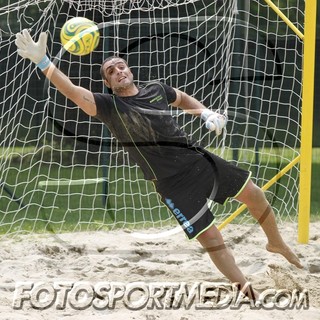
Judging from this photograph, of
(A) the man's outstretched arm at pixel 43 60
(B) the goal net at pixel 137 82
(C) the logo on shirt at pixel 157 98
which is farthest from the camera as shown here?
(B) the goal net at pixel 137 82

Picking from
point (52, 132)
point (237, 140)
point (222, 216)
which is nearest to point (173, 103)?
point (222, 216)

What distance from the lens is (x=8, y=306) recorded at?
19.5 feet

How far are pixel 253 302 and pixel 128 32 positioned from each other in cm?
538

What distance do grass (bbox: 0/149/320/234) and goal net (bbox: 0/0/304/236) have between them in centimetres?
2

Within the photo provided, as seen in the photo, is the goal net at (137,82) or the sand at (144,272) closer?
the sand at (144,272)

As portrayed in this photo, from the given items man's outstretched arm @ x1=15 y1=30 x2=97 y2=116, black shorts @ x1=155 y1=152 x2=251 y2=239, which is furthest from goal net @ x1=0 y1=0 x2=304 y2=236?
man's outstretched arm @ x1=15 y1=30 x2=97 y2=116

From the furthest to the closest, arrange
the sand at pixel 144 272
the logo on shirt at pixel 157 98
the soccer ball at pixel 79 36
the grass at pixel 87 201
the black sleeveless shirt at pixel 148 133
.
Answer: the grass at pixel 87 201 < the soccer ball at pixel 79 36 < the logo on shirt at pixel 157 98 < the black sleeveless shirt at pixel 148 133 < the sand at pixel 144 272

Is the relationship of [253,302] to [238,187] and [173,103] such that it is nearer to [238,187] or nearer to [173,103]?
[238,187]

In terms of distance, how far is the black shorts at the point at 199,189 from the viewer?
620 centimetres

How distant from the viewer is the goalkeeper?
6.20 m

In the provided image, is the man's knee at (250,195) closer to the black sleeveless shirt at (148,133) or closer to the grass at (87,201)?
the black sleeveless shirt at (148,133)

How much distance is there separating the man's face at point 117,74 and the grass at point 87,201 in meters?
3.05

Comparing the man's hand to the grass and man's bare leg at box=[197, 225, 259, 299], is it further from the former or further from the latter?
the grass

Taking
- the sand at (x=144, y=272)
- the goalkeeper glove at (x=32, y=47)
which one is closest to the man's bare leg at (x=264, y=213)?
the sand at (x=144, y=272)
